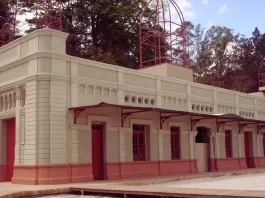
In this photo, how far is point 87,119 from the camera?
17875 millimetres

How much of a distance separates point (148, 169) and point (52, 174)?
5.49m

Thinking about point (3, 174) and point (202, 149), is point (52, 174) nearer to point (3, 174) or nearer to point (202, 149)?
point (3, 174)

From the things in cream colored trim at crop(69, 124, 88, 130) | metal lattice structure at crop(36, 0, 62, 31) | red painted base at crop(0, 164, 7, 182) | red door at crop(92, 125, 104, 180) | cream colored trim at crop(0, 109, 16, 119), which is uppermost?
metal lattice structure at crop(36, 0, 62, 31)

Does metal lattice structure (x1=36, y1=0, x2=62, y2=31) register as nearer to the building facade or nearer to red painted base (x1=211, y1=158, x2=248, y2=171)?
the building facade

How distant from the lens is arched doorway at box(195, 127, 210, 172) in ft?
78.9

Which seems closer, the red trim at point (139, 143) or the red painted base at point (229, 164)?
the red trim at point (139, 143)

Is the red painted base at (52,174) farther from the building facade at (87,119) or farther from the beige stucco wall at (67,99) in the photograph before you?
the beige stucco wall at (67,99)

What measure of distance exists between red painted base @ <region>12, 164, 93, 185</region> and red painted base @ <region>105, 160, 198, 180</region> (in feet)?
4.38

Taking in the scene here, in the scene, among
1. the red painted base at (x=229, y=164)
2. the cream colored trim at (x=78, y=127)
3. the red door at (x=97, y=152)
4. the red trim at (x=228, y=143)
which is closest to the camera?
the cream colored trim at (x=78, y=127)

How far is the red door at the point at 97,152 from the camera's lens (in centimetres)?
1853

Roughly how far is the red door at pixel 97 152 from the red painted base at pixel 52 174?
936 mm

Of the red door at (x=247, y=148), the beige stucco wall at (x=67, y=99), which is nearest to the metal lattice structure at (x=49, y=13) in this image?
the beige stucco wall at (x=67, y=99)

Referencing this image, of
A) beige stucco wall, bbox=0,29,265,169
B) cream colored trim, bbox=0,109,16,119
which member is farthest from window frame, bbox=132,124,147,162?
cream colored trim, bbox=0,109,16,119

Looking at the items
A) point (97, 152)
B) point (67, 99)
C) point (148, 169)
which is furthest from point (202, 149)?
point (67, 99)
